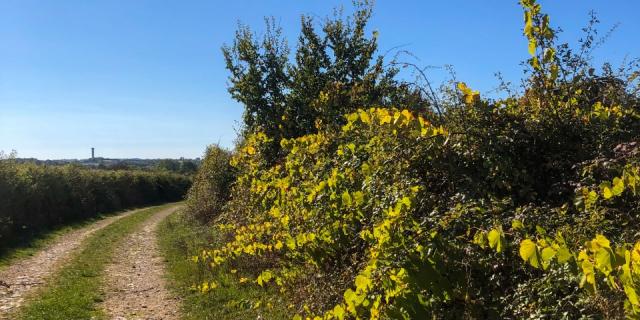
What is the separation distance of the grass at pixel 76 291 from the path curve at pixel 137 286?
24 centimetres

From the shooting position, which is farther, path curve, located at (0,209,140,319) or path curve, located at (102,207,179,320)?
path curve, located at (0,209,140,319)

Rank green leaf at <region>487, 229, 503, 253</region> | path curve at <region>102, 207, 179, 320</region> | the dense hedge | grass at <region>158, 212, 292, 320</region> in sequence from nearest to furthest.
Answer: green leaf at <region>487, 229, 503, 253</region> < grass at <region>158, 212, 292, 320</region> < path curve at <region>102, 207, 179, 320</region> < the dense hedge

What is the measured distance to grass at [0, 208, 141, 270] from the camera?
1465 cm

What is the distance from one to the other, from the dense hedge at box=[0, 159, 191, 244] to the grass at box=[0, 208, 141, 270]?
43cm

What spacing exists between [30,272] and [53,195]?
46.5 ft

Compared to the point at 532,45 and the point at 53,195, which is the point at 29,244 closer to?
the point at 53,195

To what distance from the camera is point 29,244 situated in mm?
17203

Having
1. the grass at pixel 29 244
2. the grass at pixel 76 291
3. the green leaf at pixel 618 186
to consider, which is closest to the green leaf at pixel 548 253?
the green leaf at pixel 618 186

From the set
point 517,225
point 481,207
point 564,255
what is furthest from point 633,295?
point 481,207

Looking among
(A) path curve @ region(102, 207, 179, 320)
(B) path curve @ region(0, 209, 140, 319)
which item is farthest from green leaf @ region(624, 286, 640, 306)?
(B) path curve @ region(0, 209, 140, 319)

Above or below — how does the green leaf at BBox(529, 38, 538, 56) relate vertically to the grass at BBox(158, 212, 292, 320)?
above

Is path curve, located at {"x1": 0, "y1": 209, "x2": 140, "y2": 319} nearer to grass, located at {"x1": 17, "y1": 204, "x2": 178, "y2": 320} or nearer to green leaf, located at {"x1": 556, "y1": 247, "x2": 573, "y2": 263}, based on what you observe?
grass, located at {"x1": 17, "y1": 204, "x2": 178, "y2": 320}

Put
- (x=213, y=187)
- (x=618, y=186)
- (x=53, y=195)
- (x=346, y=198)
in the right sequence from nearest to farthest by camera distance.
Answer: (x=618, y=186), (x=346, y=198), (x=213, y=187), (x=53, y=195)

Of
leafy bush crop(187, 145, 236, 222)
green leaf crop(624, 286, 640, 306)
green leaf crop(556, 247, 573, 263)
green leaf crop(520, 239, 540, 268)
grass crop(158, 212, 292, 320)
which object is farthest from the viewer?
leafy bush crop(187, 145, 236, 222)
